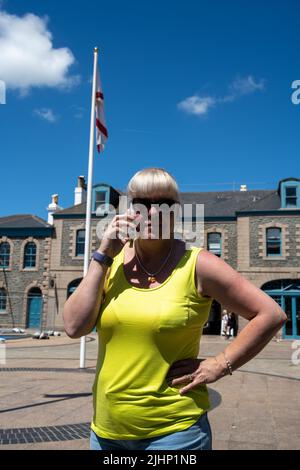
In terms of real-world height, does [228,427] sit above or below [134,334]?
below

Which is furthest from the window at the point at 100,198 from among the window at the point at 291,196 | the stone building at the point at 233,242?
the window at the point at 291,196

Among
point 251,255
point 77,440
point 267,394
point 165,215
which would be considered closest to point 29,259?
point 251,255

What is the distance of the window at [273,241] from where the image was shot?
24688 mm

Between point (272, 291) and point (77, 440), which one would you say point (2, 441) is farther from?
point (272, 291)

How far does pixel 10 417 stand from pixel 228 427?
2810 mm

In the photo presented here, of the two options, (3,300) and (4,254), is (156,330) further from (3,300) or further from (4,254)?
(4,254)

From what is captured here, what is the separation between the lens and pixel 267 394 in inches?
300

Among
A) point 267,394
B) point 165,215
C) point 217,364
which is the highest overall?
point 165,215

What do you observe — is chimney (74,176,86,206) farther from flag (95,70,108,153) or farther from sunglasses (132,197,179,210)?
sunglasses (132,197,179,210)

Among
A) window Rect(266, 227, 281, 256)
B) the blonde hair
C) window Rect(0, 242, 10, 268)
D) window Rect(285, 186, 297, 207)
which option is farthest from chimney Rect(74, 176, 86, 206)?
the blonde hair

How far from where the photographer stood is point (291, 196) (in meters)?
25.2

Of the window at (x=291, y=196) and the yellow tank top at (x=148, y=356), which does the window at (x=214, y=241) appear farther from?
the yellow tank top at (x=148, y=356)

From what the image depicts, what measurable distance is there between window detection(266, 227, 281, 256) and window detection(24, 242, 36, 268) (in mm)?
14745

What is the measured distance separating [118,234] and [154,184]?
281 mm
